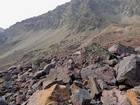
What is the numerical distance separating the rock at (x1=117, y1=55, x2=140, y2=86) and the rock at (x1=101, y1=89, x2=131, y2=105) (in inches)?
30.1

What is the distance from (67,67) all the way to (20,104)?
121 inches

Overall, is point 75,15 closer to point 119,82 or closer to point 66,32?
point 66,32

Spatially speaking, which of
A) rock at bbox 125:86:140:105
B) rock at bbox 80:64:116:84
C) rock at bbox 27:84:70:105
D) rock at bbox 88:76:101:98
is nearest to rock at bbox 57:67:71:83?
rock at bbox 80:64:116:84

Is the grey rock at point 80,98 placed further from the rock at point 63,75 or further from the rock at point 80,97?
the rock at point 63,75

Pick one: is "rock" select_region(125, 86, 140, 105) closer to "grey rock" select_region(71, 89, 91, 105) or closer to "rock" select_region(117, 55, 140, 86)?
"rock" select_region(117, 55, 140, 86)

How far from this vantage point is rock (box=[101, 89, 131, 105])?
38.9ft

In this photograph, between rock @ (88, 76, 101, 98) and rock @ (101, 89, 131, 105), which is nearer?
rock @ (101, 89, 131, 105)

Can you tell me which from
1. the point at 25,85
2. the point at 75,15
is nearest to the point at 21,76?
the point at 25,85

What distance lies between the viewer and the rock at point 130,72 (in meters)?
13.4

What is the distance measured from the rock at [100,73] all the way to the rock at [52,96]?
2.16 metres

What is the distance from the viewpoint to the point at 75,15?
15938 cm

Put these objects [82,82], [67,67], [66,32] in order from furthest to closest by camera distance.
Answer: [66,32]
[67,67]
[82,82]

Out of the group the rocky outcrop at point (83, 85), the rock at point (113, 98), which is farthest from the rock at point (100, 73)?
the rock at point (113, 98)

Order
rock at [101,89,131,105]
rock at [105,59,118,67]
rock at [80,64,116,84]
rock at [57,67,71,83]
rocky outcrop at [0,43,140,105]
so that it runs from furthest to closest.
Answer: rock at [105,59,118,67]
rock at [57,67,71,83]
rock at [80,64,116,84]
rocky outcrop at [0,43,140,105]
rock at [101,89,131,105]
